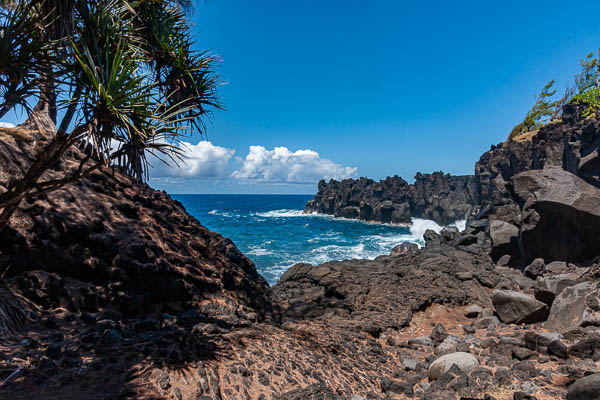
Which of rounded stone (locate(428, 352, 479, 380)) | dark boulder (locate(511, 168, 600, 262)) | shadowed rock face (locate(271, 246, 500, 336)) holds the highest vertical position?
dark boulder (locate(511, 168, 600, 262))

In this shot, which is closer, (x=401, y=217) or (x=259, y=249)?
(x=259, y=249)

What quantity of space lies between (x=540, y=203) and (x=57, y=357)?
16185 millimetres

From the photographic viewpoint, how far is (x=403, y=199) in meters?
75.8

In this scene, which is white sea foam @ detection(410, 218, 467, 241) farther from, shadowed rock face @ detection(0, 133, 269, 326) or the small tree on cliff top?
the small tree on cliff top

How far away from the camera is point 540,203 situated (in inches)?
490

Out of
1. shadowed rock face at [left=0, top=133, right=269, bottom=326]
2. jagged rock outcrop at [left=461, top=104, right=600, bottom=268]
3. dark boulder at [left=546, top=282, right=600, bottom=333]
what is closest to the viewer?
shadowed rock face at [left=0, top=133, right=269, bottom=326]

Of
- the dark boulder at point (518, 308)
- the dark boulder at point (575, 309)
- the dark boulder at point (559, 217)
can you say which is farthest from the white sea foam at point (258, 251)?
the dark boulder at point (575, 309)

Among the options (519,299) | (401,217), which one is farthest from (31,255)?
(401,217)

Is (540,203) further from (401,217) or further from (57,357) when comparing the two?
(401,217)

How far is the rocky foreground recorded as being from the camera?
3662 millimetres

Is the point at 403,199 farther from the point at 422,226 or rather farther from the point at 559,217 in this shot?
the point at 559,217

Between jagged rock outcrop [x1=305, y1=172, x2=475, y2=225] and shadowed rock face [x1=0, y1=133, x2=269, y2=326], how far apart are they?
67304 millimetres

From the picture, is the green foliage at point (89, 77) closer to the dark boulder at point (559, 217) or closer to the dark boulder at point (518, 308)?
the dark boulder at point (518, 308)

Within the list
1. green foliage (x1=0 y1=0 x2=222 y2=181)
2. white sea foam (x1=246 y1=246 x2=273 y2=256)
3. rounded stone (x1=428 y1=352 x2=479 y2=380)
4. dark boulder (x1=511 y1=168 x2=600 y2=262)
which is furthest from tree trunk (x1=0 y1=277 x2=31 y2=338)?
white sea foam (x1=246 y1=246 x2=273 y2=256)
